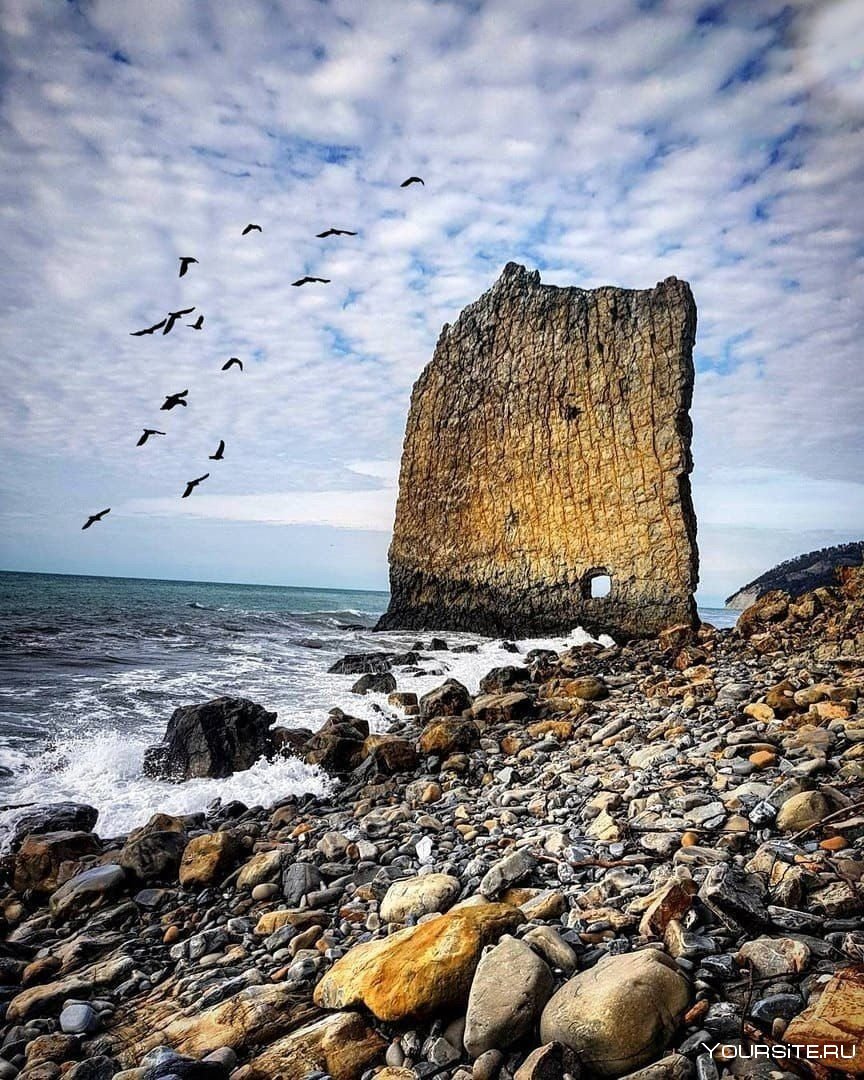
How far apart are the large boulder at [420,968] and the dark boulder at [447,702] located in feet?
22.1

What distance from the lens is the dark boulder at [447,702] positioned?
31.7 ft

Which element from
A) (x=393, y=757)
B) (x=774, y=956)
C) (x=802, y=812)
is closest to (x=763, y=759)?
(x=802, y=812)

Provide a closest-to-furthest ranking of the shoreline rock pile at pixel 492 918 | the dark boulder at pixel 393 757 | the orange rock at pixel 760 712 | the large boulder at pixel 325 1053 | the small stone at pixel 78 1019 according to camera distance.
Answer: the shoreline rock pile at pixel 492 918
the large boulder at pixel 325 1053
the small stone at pixel 78 1019
the orange rock at pixel 760 712
the dark boulder at pixel 393 757

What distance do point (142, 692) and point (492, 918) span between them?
11.6 meters

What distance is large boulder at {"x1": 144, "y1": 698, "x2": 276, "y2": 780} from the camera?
786cm

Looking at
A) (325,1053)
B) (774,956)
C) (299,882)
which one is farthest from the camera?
(299,882)

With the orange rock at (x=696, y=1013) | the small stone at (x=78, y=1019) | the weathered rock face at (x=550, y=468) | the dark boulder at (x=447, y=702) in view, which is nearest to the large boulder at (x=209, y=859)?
the small stone at (x=78, y=1019)

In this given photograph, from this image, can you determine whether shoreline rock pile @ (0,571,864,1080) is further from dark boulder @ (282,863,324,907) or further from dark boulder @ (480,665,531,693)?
dark boulder @ (480,665,531,693)

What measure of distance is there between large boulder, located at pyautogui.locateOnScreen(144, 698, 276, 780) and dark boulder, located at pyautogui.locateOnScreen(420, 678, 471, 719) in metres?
2.64

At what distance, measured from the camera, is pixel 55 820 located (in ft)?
20.4

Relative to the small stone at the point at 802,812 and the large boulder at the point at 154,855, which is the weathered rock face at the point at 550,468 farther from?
the large boulder at the point at 154,855

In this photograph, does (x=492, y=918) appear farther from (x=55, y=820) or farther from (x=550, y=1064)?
(x=55, y=820)

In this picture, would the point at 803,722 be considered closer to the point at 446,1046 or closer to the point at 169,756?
the point at 446,1046

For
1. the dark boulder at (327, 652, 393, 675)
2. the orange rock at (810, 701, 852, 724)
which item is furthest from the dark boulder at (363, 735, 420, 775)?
the dark boulder at (327, 652, 393, 675)
